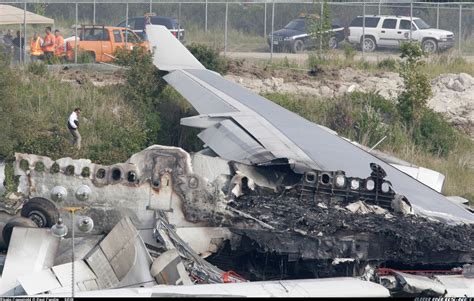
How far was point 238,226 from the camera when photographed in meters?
16.9

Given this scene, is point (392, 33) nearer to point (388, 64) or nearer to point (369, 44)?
point (369, 44)

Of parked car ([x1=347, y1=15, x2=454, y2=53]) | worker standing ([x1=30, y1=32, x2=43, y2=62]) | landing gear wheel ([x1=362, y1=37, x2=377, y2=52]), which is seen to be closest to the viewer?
worker standing ([x1=30, y1=32, x2=43, y2=62])

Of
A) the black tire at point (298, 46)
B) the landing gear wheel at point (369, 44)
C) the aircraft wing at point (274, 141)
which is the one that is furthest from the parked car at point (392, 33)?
the aircraft wing at point (274, 141)

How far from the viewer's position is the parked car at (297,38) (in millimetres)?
Result: 37719

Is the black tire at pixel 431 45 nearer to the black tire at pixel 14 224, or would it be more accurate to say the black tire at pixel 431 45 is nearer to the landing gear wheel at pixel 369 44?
the landing gear wheel at pixel 369 44

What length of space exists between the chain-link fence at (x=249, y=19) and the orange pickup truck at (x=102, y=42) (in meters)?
2.67

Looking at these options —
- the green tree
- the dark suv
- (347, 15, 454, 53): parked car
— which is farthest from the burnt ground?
(347, 15, 454, 53): parked car

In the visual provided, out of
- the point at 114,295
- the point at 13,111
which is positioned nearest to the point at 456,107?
the point at 13,111

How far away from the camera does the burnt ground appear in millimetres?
16375

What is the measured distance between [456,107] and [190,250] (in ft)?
49.1

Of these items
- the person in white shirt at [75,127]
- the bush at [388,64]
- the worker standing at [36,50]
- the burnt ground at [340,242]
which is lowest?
the burnt ground at [340,242]

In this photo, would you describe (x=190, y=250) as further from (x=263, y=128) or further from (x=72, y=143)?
(x=72, y=143)

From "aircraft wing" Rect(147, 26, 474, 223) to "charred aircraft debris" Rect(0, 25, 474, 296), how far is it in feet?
0.22

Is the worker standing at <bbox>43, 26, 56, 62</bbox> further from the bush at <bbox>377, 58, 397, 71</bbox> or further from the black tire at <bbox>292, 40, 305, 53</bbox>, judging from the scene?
the bush at <bbox>377, 58, 397, 71</bbox>
